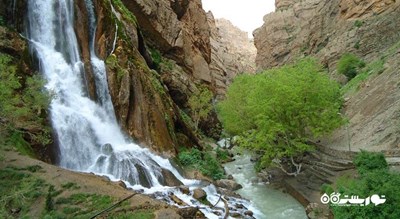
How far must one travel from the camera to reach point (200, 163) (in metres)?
31.1

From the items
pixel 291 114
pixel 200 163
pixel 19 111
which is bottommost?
pixel 19 111

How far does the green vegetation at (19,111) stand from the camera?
15815 millimetres

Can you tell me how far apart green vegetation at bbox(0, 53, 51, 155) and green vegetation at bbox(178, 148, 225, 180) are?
12.4 meters

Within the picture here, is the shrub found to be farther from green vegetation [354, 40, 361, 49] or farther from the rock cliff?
green vegetation [354, 40, 361, 49]

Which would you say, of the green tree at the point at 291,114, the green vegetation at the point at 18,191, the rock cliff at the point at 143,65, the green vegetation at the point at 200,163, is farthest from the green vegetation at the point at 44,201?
the green tree at the point at 291,114

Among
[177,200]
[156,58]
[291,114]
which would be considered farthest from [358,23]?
[177,200]

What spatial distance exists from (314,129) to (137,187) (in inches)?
583

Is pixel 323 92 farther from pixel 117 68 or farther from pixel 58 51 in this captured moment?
pixel 58 51

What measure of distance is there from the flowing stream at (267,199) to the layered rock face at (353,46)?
7.59m

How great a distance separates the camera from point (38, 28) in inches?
1090

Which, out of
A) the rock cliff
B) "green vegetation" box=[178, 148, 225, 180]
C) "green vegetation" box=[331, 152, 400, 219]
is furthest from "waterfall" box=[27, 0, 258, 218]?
→ "green vegetation" box=[331, 152, 400, 219]

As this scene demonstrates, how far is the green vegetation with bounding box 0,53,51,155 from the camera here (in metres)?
15.8

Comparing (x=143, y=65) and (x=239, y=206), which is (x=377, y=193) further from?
(x=143, y=65)

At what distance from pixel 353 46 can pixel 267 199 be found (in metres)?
46.8
